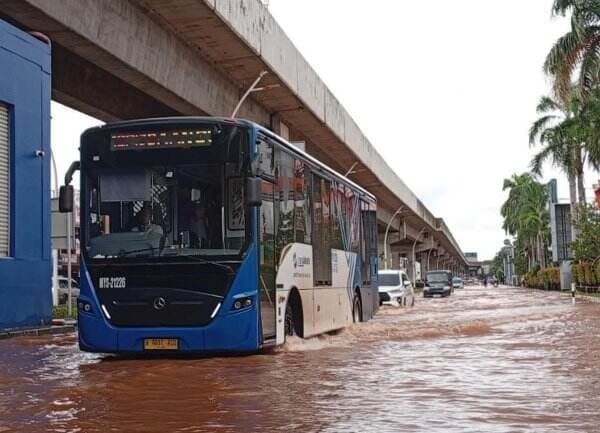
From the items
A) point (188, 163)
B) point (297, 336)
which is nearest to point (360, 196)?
point (297, 336)

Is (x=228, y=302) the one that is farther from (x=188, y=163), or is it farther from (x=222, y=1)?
(x=222, y=1)

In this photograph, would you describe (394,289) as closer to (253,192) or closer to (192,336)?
(192,336)

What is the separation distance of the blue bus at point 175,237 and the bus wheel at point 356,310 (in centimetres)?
637

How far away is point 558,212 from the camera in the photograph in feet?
233

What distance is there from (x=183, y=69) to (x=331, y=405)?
1373cm

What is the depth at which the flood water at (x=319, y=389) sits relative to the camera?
7328mm

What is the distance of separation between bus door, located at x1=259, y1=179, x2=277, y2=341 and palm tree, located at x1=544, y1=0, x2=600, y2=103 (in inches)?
902

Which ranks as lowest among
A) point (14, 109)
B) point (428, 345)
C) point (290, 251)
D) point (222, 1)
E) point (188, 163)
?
point (428, 345)

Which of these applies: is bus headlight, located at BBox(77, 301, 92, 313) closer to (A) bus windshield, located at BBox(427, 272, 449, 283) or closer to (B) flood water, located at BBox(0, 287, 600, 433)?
(B) flood water, located at BBox(0, 287, 600, 433)

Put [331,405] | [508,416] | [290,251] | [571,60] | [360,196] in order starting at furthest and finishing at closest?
[571,60] < [360,196] < [290,251] < [331,405] < [508,416]

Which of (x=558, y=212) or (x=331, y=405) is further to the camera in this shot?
(x=558, y=212)

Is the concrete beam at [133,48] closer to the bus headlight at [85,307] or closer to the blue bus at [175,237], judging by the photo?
the blue bus at [175,237]

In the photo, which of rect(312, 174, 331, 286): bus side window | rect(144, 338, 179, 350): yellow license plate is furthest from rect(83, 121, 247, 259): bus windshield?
rect(312, 174, 331, 286): bus side window

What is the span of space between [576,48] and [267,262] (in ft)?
80.3
